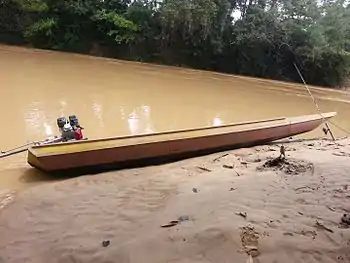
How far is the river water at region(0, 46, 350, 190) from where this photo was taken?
7414 mm

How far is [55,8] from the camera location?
19844mm

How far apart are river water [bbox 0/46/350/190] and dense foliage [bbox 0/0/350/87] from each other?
1.52 m

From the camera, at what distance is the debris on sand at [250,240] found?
2.81 meters

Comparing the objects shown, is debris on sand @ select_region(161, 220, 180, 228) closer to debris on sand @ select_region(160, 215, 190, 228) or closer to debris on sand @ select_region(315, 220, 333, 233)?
debris on sand @ select_region(160, 215, 190, 228)

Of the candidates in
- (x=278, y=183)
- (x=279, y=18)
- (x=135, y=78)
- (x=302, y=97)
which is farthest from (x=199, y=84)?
(x=278, y=183)

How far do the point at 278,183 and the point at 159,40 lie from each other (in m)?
15.1

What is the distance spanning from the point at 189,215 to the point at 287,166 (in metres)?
1.92

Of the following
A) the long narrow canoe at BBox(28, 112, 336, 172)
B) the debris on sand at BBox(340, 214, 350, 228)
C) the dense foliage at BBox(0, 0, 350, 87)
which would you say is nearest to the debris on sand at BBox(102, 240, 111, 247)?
the debris on sand at BBox(340, 214, 350, 228)

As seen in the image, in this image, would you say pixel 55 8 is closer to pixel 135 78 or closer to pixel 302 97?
pixel 135 78

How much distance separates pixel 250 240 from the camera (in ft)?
9.69

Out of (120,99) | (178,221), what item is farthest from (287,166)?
(120,99)

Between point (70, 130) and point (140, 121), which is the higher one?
point (70, 130)

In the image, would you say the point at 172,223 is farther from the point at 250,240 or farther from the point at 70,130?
the point at 70,130

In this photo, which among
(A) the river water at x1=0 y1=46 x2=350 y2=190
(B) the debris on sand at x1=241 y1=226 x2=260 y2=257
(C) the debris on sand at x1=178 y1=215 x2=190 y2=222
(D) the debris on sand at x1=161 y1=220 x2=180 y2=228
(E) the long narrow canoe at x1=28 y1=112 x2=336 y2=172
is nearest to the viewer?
(B) the debris on sand at x1=241 y1=226 x2=260 y2=257
